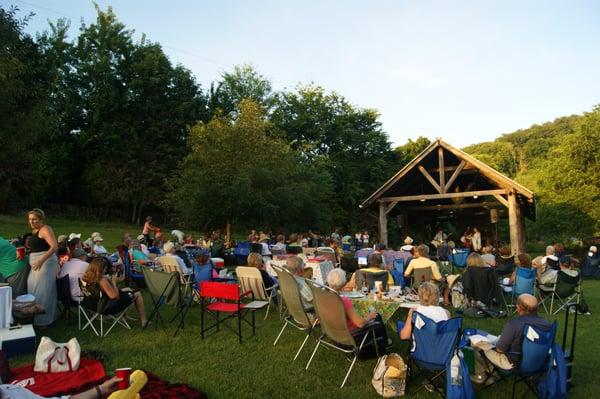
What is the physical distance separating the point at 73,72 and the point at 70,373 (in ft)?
97.1

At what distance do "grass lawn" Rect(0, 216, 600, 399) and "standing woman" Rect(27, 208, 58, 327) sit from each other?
0.27m

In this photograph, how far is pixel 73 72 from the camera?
2944cm

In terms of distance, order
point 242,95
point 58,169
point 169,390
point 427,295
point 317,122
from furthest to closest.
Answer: point 242,95, point 317,122, point 58,169, point 427,295, point 169,390

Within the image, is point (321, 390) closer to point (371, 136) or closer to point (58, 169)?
point (58, 169)

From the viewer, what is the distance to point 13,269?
6172mm

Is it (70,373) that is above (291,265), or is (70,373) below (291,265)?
below

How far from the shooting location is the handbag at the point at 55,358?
4367 mm

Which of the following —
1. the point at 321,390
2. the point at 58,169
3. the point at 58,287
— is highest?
the point at 58,169

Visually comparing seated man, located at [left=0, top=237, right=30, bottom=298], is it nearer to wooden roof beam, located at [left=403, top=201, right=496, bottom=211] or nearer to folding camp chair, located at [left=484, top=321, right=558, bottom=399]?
folding camp chair, located at [left=484, top=321, right=558, bottom=399]

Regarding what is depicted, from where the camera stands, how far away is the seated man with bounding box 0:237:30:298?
606 centimetres

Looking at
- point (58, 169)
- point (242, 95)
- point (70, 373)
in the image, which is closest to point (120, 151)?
point (58, 169)

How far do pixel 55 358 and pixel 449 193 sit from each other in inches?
549

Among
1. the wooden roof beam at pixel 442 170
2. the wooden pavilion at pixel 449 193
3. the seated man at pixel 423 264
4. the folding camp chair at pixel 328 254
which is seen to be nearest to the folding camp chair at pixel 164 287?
the seated man at pixel 423 264

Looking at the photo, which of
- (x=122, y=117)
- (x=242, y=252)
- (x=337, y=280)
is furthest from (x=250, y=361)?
(x=122, y=117)
